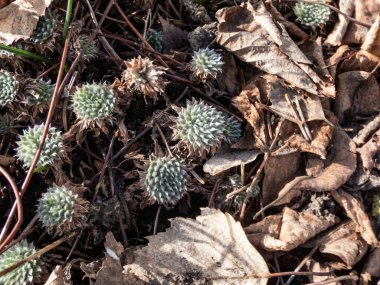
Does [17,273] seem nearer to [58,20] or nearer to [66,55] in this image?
[66,55]

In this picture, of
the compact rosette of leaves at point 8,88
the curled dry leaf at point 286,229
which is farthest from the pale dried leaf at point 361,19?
the compact rosette of leaves at point 8,88

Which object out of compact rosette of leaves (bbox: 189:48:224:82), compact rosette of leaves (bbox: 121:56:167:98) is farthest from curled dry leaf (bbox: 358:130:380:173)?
compact rosette of leaves (bbox: 121:56:167:98)

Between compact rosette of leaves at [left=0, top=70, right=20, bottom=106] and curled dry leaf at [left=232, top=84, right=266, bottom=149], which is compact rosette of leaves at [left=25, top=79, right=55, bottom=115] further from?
curled dry leaf at [left=232, top=84, right=266, bottom=149]

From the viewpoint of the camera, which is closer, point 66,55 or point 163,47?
point 66,55

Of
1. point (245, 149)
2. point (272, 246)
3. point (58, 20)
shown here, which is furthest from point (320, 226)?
point (58, 20)

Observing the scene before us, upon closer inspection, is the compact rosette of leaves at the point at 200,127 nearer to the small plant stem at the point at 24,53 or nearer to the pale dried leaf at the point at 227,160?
the pale dried leaf at the point at 227,160

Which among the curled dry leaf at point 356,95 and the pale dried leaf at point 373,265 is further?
the curled dry leaf at point 356,95

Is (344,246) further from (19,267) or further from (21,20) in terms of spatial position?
(21,20)
